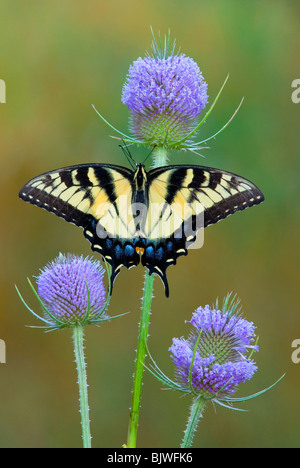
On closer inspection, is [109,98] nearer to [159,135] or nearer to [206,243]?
[206,243]

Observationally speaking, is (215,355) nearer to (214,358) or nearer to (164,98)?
(214,358)

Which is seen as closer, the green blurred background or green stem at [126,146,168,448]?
green stem at [126,146,168,448]

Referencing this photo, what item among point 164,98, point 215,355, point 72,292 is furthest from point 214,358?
point 164,98

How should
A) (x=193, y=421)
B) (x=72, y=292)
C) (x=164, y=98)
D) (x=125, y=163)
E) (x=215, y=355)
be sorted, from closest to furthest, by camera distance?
(x=193, y=421) → (x=215, y=355) → (x=72, y=292) → (x=164, y=98) → (x=125, y=163)

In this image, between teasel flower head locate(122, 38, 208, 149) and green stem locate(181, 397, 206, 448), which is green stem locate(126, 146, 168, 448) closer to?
green stem locate(181, 397, 206, 448)

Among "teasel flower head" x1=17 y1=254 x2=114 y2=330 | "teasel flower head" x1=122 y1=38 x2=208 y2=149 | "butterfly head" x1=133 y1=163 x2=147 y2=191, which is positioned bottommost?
"teasel flower head" x1=17 y1=254 x2=114 y2=330

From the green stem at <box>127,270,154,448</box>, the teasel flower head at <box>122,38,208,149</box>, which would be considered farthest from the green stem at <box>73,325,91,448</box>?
the teasel flower head at <box>122,38,208,149</box>

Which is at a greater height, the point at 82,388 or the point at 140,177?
the point at 140,177
